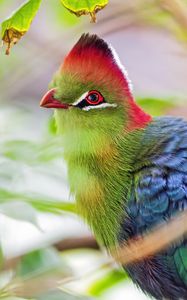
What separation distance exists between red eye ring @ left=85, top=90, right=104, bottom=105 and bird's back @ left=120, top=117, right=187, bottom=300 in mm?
190

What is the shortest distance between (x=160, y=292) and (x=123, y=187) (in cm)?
35

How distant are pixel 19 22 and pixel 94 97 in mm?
648

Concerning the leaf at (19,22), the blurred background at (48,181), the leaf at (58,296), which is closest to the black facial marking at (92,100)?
the blurred background at (48,181)

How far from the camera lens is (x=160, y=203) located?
2160 millimetres

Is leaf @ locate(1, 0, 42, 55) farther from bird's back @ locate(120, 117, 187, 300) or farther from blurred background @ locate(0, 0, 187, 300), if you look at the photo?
bird's back @ locate(120, 117, 187, 300)

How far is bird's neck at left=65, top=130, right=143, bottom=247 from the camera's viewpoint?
222cm

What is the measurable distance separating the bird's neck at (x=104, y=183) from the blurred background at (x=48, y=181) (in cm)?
5

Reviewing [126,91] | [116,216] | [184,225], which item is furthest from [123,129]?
[184,225]

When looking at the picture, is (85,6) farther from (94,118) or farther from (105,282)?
(105,282)

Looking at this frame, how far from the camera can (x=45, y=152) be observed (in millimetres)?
1916

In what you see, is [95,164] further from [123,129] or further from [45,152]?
[45,152]

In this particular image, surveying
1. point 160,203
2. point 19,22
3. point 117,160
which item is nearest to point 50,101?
point 117,160

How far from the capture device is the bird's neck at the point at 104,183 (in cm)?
222

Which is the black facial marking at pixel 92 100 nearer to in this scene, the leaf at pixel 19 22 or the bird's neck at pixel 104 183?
the bird's neck at pixel 104 183
